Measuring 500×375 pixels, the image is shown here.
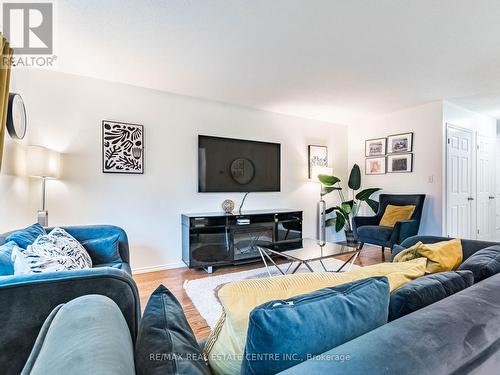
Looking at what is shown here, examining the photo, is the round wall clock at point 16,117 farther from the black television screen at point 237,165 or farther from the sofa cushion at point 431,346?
the sofa cushion at point 431,346

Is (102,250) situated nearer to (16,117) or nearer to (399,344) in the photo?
(16,117)

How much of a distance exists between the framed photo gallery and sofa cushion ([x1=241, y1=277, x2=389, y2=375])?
418 cm

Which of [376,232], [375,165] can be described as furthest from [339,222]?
[375,165]

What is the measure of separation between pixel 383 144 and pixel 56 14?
180 inches

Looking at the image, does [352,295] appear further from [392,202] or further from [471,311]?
[392,202]

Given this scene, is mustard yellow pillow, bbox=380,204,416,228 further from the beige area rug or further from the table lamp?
the table lamp

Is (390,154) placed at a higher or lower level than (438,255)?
higher

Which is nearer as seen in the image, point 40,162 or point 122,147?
point 40,162

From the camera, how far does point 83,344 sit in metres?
0.52

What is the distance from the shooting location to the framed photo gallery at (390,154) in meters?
4.12

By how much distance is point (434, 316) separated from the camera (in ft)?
2.10

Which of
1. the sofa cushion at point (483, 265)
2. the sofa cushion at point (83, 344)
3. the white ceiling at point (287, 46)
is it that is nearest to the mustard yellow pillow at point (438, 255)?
the sofa cushion at point (483, 265)

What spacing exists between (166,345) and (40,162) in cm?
247

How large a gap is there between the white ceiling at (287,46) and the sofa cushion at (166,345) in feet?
6.28
